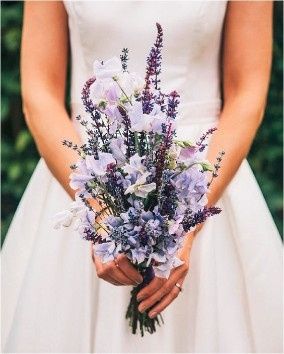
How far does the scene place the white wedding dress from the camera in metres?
1.78

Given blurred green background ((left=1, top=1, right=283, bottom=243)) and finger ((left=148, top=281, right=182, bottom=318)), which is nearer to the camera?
finger ((left=148, top=281, right=182, bottom=318))

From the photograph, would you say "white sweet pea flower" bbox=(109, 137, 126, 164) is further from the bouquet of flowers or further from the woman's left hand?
the woman's left hand

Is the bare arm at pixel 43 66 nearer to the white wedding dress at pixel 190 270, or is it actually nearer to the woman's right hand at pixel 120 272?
the white wedding dress at pixel 190 270

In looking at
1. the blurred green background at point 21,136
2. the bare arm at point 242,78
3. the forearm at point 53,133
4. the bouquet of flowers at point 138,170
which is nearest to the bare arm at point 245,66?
the bare arm at point 242,78

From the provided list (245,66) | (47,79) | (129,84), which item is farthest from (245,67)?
(129,84)

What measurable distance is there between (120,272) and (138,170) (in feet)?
0.89

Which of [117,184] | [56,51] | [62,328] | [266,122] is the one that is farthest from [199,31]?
[266,122]

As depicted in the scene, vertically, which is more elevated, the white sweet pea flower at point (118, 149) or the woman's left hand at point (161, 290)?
the white sweet pea flower at point (118, 149)

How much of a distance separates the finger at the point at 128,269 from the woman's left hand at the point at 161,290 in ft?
0.10

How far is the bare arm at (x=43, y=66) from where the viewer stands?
70.7 inches

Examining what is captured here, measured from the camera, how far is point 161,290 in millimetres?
1521

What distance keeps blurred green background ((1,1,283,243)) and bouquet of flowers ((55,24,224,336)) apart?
187 centimetres

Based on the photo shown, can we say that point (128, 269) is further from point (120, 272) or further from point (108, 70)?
point (108, 70)

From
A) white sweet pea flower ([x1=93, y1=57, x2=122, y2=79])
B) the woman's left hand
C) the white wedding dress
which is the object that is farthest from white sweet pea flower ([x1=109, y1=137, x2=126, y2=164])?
the white wedding dress
